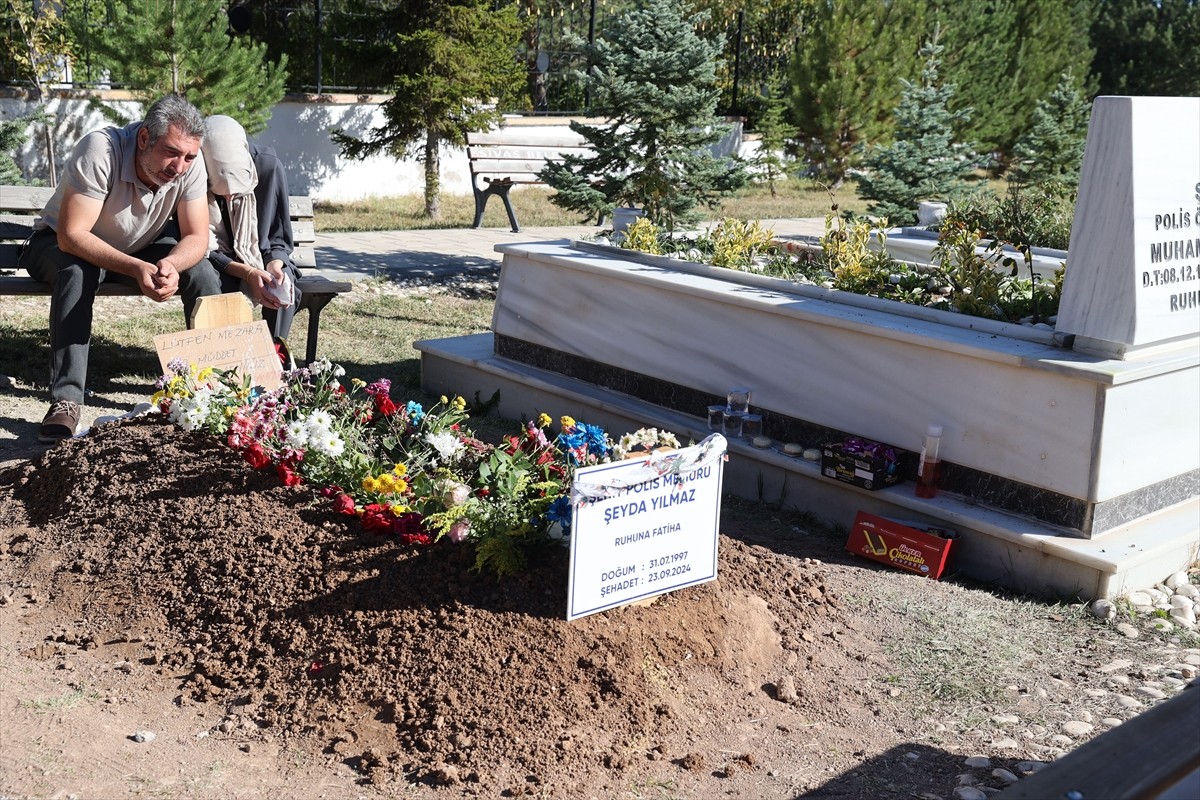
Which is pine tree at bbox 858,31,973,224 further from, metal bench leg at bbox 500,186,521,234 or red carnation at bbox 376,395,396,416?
red carnation at bbox 376,395,396,416

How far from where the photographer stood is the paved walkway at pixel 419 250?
954cm

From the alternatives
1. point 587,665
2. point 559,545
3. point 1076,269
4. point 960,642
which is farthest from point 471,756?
point 1076,269

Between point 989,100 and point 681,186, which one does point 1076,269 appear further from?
point 989,100

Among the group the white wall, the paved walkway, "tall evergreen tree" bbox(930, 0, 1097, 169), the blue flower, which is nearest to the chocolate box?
the blue flower

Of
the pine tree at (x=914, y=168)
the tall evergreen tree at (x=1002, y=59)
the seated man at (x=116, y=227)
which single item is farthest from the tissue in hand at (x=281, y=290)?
the tall evergreen tree at (x=1002, y=59)

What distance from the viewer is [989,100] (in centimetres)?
1986

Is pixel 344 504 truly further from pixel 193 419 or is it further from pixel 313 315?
pixel 313 315

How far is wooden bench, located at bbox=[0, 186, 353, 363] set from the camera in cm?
567

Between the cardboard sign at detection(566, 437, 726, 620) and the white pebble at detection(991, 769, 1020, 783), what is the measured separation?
89 cm

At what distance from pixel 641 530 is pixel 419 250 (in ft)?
26.2

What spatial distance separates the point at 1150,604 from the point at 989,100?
1750 centimetres

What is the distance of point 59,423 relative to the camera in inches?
198

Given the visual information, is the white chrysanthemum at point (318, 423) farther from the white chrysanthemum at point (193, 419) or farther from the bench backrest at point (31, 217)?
the bench backrest at point (31, 217)

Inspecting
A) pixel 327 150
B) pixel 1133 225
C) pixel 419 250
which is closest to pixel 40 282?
pixel 1133 225
